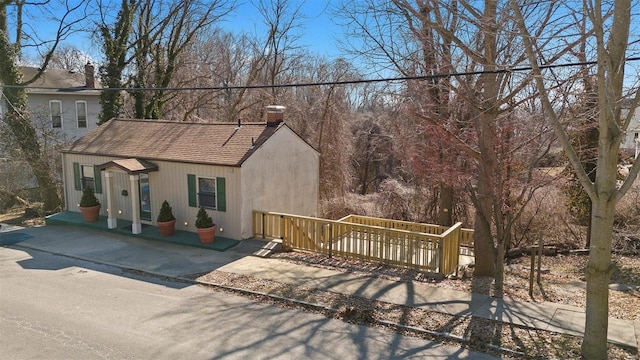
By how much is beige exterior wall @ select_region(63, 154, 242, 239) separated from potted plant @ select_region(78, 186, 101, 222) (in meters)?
0.32

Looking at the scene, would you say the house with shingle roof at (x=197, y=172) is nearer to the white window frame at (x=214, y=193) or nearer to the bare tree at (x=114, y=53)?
the white window frame at (x=214, y=193)

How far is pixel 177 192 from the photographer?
47.3 feet

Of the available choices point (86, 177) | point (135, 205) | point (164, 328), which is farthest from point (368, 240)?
point (86, 177)

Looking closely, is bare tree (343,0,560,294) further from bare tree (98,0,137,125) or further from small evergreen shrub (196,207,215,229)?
bare tree (98,0,137,125)

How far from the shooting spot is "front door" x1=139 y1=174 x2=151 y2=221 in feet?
49.6

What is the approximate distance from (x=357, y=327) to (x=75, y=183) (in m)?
13.0

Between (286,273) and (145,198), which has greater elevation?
(145,198)

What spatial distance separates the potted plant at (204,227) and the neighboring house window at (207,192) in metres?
0.54

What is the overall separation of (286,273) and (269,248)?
2.09m

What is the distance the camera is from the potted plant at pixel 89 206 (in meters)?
15.6

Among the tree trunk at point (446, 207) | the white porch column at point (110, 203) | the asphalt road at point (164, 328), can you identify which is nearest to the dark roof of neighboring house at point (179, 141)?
the white porch column at point (110, 203)

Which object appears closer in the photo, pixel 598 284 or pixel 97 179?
pixel 598 284

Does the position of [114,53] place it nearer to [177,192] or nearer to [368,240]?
[177,192]

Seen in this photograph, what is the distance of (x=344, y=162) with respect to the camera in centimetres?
2488
